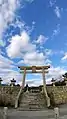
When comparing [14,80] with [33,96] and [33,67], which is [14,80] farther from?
[33,96]

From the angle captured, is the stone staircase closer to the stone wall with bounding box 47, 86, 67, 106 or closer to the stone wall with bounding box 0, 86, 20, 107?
the stone wall with bounding box 0, 86, 20, 107

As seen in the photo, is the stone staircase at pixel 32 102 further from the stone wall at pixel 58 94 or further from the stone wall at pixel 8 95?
the stone wall at pixel 58 94

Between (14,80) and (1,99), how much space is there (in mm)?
7932

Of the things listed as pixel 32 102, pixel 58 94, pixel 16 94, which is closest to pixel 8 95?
pixel 16 94

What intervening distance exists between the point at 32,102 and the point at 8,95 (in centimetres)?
344

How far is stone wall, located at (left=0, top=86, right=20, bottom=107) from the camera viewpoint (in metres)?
→ 22.3

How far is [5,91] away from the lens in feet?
76.9

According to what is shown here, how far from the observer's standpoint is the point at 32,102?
Result: 69.5 ft

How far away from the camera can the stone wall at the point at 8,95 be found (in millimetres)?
22253

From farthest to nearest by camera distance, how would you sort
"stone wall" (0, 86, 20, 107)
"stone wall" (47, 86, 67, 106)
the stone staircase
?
"stone wall" (47, 86, 67, 106), "stone wall" (0, 86, 20, 107), the stone staircase

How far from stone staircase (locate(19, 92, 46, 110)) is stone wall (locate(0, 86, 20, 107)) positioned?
117cm

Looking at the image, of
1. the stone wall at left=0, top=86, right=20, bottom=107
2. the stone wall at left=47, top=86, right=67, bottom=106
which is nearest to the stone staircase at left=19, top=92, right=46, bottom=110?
the stone wall at left=0, top=86, right=20, bottom=107

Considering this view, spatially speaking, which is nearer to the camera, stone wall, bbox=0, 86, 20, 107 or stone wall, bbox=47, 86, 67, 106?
stone wall, bbox=0, 86, 20, 107

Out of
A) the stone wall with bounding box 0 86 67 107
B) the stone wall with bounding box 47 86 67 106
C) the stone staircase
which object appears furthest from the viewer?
the stone wall with bounding box 47 86 67 106
